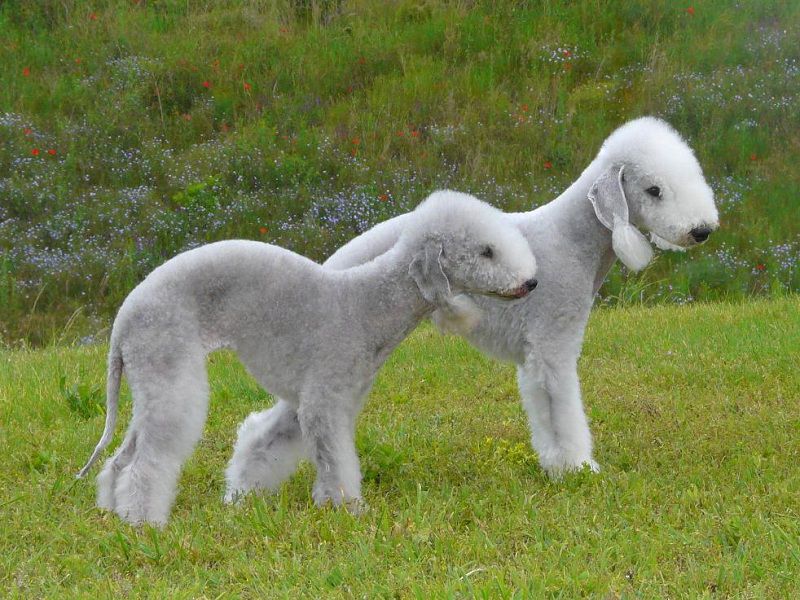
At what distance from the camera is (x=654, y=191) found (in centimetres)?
487

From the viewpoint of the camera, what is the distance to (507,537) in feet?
13.9

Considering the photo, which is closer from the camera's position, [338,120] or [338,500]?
[338,500]

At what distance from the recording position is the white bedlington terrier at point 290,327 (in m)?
4.30

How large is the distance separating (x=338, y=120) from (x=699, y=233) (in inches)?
354

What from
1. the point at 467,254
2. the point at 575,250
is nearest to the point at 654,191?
the point at 575,250

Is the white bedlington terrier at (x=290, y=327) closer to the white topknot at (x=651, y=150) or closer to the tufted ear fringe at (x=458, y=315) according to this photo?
the tufted ear fringe at (x=458, y=315)

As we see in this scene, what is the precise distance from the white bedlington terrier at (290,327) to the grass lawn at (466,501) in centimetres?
24

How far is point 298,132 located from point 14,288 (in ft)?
13.0

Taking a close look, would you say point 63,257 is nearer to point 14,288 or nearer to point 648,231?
point 14,288

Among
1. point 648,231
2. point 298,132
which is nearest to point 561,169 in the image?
point 298,132

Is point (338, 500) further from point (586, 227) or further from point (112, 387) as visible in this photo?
point (586, 227)

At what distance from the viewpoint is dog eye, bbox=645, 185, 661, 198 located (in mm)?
4855

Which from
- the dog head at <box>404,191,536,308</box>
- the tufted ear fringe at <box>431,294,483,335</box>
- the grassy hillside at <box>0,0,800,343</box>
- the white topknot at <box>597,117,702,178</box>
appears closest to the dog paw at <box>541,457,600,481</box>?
the tufted ear fringe at <box>431,294,483,335</box>

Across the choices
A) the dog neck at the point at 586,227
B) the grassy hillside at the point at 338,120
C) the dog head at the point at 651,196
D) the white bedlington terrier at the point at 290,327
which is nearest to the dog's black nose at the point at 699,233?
the dog head at the point at 651,196
